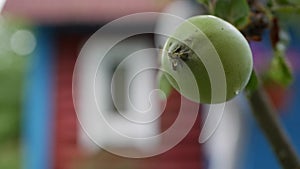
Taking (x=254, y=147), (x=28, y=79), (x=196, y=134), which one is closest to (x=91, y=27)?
(x=28, y=79)

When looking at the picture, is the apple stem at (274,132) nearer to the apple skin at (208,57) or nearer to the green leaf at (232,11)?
the green leaf at (232,11)

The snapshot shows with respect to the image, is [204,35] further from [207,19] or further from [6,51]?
[6,51]

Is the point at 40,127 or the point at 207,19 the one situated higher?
the point at 207,19

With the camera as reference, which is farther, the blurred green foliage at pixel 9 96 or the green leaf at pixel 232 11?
the blurred green foliage at pixel 9 96

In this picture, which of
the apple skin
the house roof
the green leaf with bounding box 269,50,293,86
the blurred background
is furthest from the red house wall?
the apple skin

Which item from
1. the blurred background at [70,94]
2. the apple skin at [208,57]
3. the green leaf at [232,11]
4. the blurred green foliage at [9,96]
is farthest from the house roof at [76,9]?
the apple skin at [208,57]

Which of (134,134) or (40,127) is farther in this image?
(40,127)

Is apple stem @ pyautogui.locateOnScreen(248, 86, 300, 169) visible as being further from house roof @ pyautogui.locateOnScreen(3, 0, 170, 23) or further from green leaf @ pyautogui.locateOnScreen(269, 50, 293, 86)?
house roof @ pyautogui.locateOnScreen(3, 0, 170, 23)
